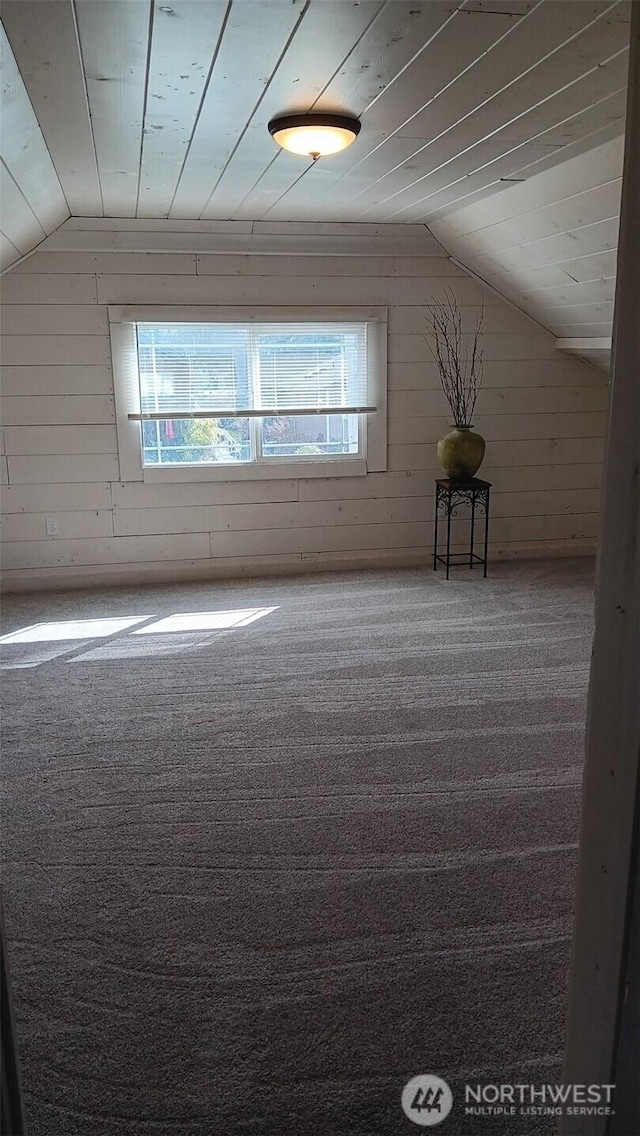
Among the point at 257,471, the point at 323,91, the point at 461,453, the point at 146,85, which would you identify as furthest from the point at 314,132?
the point at 257,471

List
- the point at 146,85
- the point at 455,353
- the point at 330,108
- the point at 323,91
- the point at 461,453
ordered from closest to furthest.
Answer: the point at 146,85 → the point at 323,91 → the point at 330,108 → the point at 461,453 → the point at 455,353

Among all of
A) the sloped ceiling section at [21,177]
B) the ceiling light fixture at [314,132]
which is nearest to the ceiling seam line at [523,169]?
the ceiling light fixture at [314,132]

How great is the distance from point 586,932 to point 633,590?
45 centimetres

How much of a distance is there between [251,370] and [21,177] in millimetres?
2095

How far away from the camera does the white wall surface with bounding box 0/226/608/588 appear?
486 centimetres

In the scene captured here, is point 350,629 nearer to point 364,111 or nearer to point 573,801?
point 573,801

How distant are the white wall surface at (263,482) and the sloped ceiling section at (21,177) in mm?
516

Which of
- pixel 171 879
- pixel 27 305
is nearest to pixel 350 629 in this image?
pixel 171 879

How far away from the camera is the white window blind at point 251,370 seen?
502cm

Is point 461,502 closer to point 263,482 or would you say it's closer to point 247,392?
point 263,482

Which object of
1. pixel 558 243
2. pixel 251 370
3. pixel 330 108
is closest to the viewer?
pixel 330 108

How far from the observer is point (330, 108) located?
2.71 metres

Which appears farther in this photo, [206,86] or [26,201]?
[26,201]

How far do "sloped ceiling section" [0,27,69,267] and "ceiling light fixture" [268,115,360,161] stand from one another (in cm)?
78
